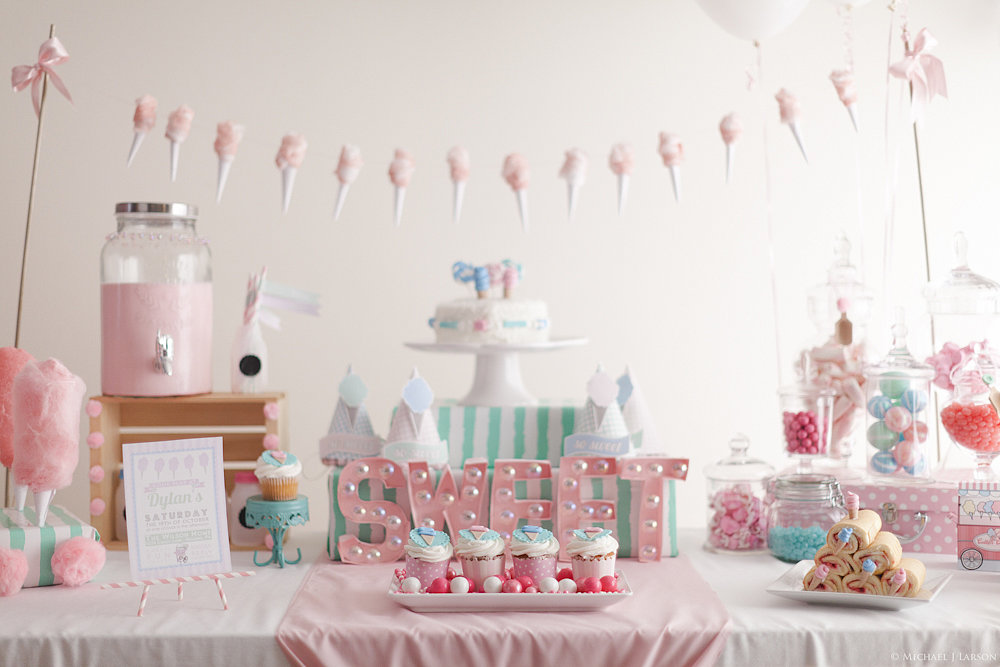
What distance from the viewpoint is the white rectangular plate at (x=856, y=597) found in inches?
61.1

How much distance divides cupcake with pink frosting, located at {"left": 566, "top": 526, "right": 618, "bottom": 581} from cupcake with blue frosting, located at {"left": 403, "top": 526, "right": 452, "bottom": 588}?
8.4 inches

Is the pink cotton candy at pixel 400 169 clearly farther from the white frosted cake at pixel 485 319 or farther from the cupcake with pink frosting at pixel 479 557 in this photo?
the cupcake with pink frosting at pixel 479 557

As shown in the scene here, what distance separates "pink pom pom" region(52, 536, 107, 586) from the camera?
5.70 feet

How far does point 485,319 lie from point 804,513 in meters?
0.77

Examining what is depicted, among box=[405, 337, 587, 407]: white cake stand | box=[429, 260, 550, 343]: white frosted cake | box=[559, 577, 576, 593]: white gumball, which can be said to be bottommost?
box=[559, 577, 576, 593]: white gumball

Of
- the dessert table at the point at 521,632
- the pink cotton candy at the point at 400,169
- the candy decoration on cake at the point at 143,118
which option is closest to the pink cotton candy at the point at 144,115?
the candy decoration on cake at the point at 143,118

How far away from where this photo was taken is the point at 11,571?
5.52 ft

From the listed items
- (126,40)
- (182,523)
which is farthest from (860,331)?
(126,40)

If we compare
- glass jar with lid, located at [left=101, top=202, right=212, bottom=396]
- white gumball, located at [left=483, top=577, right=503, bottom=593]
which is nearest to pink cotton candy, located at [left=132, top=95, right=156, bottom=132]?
glass jar with lid, located at [left=101, top=202, right=212, bottom=396]

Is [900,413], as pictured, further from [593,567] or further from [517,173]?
[517,173]

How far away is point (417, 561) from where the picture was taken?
5.38 feet

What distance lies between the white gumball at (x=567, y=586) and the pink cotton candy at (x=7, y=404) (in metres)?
1.12

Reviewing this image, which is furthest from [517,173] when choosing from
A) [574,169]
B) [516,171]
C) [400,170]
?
[400,170]

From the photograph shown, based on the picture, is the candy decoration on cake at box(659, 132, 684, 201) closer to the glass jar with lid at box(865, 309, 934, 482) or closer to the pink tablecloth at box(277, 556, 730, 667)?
the glass jar with lid at box(865, 309, 934, 482)
